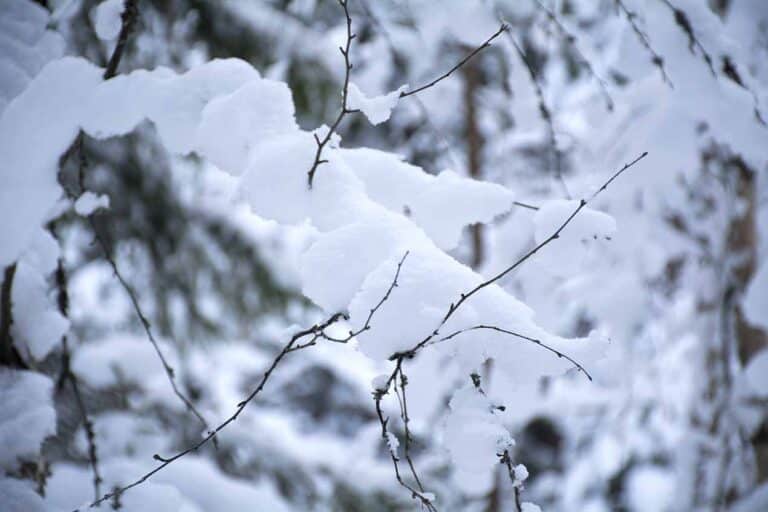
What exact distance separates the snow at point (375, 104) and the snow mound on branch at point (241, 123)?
6.1 inches

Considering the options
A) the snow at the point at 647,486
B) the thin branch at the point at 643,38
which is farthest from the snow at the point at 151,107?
the snow at the point at 647,486

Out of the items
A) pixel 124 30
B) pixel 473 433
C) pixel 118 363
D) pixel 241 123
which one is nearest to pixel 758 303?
pixel 473 433

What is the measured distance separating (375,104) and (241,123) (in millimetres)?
280

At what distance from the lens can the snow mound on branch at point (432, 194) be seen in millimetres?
1100

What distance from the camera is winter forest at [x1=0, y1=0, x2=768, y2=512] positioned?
0.89m

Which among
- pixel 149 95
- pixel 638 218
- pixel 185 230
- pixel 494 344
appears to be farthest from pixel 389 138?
pixel 494 344

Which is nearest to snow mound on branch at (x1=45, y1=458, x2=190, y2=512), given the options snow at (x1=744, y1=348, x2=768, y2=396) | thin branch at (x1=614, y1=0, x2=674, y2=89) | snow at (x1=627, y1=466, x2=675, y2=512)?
thin branch at (x1=614, y1=0, x2=674, y2=89)

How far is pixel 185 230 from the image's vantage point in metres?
3.06

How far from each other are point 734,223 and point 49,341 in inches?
123

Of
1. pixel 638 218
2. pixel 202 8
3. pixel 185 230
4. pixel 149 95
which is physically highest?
pixel 202 8

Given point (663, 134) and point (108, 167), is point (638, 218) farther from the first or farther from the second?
point (108, 167)

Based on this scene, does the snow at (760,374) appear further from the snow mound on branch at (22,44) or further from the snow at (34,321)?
the snow mound on branch at (22,44)

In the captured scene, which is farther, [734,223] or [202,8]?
[734,223]

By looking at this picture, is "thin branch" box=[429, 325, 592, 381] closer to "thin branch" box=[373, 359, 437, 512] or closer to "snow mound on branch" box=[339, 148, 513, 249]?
"thin branch" box=[373, 359, 437, 512]
